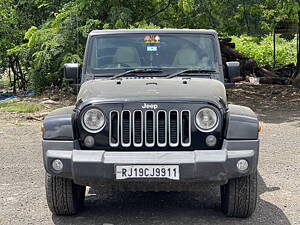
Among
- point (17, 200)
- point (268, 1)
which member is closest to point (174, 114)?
point (17, 200)

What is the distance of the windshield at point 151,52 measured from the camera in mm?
5496

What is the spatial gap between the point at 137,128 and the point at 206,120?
593 mm

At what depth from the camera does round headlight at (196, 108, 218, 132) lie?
430cm

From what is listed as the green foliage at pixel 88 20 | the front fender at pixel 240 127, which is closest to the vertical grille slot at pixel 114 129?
the front fender at pixel 240 127

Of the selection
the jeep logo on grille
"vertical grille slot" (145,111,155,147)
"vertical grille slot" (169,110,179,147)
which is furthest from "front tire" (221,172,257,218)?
the jeep logo on grille

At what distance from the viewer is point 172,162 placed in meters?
4.09

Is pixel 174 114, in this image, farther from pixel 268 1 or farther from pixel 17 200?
pixel 268 1

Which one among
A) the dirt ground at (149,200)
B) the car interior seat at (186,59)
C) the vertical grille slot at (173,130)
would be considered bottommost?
the dirt ground at (149,200)

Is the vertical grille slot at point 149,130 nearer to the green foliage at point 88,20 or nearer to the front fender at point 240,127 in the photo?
the front fender at point 240,127

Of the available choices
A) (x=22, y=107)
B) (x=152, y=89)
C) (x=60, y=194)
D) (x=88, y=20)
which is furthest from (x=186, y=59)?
(x=88, y=20)

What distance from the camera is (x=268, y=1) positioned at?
15305mm

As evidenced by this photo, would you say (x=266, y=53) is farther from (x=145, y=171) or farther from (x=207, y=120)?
(x=145, y=171)

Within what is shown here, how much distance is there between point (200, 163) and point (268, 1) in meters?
12.3

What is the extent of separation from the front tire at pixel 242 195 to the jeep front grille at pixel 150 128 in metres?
0.63
